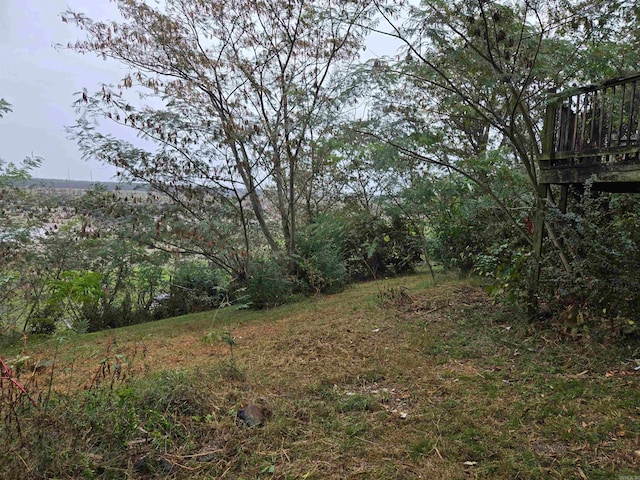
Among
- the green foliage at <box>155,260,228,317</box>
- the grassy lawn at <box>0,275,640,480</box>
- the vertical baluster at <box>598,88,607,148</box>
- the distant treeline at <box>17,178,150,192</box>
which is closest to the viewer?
the grassy lawn at <box>0,275,640,480</box>

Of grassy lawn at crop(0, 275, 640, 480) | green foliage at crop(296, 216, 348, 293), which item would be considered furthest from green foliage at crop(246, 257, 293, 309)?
grassy lawn at crop(0, 275, 640, 480)

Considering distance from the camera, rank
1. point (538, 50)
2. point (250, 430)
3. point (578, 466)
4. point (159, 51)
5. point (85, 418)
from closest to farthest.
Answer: point (578, 466)
point (85, 418)
point (250, 430)
point (538, 50)
point (159, 51)

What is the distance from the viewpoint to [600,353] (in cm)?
291

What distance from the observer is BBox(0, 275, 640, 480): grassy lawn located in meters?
1.77

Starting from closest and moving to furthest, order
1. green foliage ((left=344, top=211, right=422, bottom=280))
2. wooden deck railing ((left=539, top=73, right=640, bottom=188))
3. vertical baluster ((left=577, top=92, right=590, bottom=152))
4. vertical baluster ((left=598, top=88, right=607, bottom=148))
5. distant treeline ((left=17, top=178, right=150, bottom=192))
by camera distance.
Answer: wooden deck railing ((left=539, top=73, right=640, bottom=188)) → vertical baluster ((left=598, top=88, right=607, bottom=148)) → vertical baluster ((left=577, top=92, right=590, bottom=152)) → distant treeline ((left=17, top=178, right=150, bottom=192)) → green foliage ((left=344, top=211, right=422, bottom=280))

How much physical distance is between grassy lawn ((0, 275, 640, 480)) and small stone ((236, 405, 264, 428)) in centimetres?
5

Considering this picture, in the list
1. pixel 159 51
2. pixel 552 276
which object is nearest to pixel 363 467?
pixel 552 276

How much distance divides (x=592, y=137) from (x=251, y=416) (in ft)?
10.8

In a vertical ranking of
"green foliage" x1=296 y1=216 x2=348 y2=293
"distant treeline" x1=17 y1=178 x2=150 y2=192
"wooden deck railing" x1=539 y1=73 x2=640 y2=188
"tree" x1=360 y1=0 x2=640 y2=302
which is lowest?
"green foliage" x1=296 y1=216 x2=348 y2=293

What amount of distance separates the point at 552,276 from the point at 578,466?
1.95 meters

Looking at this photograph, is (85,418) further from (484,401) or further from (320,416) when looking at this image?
(484,401)

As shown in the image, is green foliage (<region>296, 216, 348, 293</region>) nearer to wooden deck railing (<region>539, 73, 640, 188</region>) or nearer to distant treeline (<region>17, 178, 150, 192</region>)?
distant treeline (<region>17, 178, 150, 192</region>)

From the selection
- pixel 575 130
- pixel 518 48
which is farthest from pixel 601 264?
pixel 518 48

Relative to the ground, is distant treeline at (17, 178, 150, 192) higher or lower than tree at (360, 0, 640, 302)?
lower
